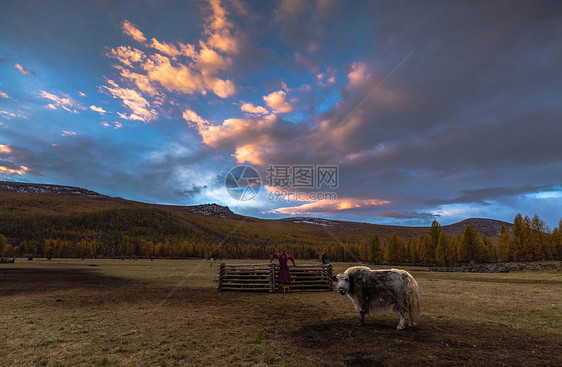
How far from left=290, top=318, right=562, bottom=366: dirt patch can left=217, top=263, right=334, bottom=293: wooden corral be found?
1081 cm

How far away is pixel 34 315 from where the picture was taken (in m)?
11.5

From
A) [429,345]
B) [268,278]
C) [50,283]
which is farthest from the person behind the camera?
[50,283]

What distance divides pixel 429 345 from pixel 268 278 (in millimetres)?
→ 13835

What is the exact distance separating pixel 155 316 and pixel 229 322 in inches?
144

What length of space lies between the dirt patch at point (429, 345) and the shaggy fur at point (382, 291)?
1.87 ft

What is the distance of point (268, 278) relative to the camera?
19.6 metres

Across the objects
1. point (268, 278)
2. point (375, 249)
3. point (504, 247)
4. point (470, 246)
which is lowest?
point (375, 249)

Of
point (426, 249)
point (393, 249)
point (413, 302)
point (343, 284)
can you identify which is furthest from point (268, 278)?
point (393, 249)

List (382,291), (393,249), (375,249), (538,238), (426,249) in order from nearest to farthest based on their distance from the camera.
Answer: (382,291) < (538,238) < (426,249) < (375,249) < (393,249)

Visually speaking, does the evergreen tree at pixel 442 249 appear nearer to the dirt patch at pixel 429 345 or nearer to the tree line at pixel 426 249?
the tree line at pixel 426 249

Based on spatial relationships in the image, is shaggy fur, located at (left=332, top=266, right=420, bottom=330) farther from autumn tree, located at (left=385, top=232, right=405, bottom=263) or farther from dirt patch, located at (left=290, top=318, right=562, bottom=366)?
autumn tree, located at (left=385, top=232, right=405, bottom=263)

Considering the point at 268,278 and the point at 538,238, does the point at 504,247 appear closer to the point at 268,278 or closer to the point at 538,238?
the point at 538,238

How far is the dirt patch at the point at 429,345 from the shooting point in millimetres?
6035

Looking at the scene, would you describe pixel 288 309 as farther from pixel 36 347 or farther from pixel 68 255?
pixel 68 255
